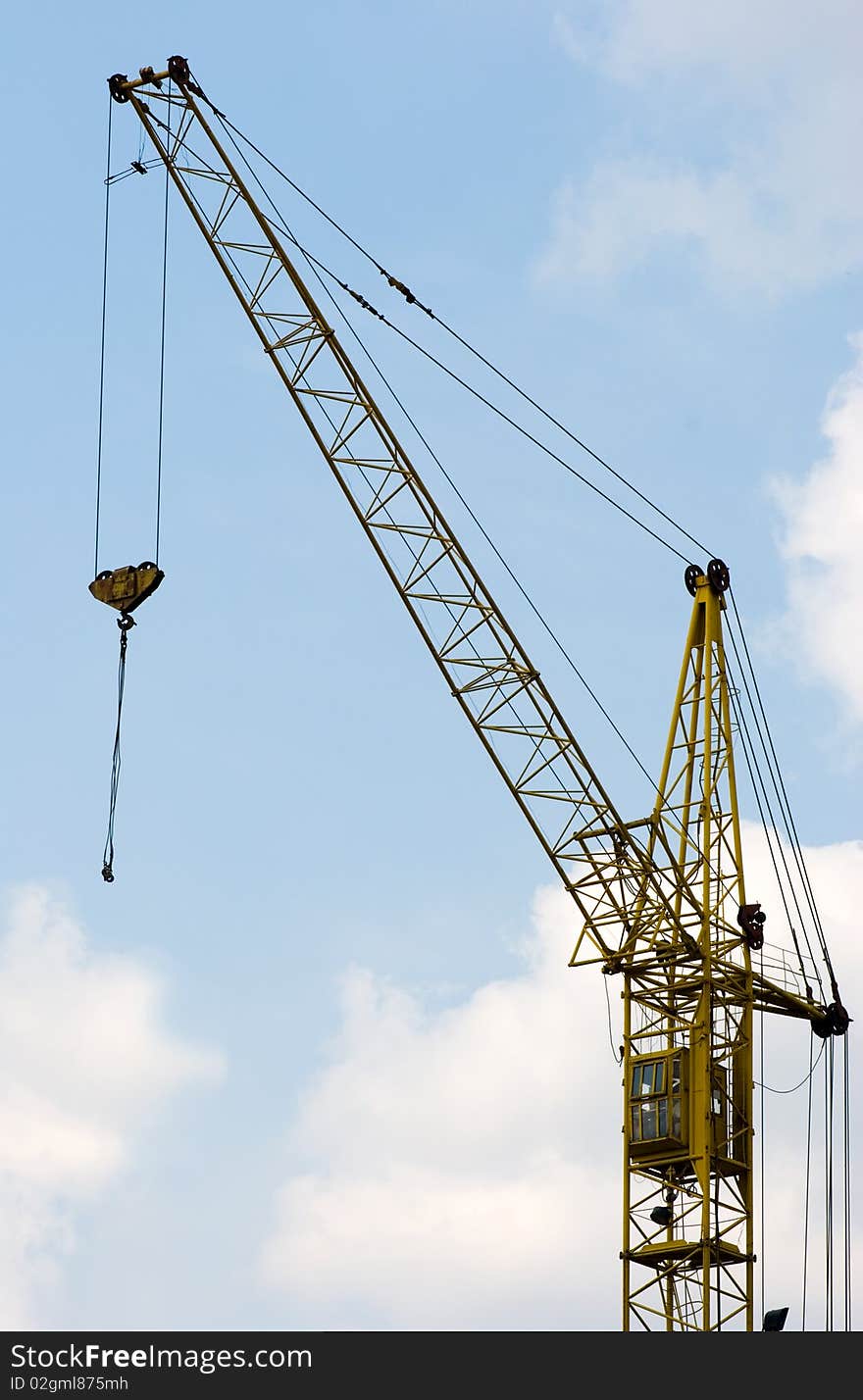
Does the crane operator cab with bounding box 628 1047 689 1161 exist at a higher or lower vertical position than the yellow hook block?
lower

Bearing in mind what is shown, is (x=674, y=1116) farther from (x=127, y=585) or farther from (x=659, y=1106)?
(x=127, y=585)

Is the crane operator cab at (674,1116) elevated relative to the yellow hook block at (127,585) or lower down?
lower down

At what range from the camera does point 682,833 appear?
291 ft

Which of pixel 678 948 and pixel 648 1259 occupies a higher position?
pixel 678 948

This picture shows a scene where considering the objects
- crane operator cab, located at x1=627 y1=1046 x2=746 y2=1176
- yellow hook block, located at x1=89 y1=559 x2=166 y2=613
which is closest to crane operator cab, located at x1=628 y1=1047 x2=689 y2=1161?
crane operator cab, located at x1=627 y1=1046 x2=746 y2=1176

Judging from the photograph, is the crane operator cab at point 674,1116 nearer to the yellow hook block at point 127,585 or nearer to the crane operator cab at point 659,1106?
the crane operator cab at point 659,1106

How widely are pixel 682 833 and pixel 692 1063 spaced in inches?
316

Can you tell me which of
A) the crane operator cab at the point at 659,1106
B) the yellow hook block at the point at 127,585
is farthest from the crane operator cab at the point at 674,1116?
the yellow hook block at the point at 127,585

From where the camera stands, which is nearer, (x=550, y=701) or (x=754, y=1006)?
(x=550, y=701)

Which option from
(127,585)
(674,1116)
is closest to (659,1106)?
(674,1116)

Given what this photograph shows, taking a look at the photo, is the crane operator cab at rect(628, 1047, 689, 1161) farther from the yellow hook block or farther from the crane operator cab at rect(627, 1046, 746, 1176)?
the yellow hook block

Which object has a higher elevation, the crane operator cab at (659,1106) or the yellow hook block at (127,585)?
the yellow hook block at (127,585)
